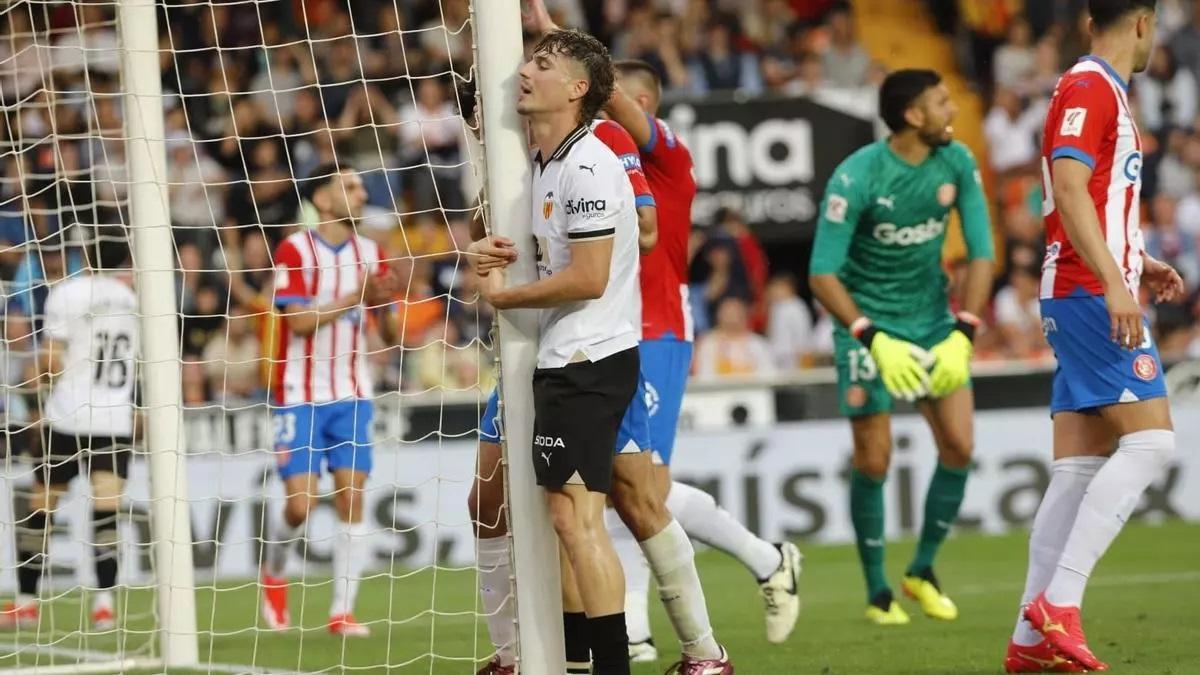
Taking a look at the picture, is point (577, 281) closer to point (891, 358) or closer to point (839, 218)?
point (891, 358)

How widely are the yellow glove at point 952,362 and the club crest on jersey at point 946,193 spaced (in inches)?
22.7

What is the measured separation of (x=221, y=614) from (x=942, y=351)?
4329mm

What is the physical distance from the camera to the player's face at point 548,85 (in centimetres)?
520

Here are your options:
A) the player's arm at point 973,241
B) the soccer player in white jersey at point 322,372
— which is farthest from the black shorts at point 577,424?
the soccer player in white jersey at point 322,372

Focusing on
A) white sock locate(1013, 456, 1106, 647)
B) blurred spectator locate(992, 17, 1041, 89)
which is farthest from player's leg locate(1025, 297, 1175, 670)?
→ blurred spectator locate(992, 17, 1041, 89)

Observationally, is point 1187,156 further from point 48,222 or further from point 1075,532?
point 1075,532

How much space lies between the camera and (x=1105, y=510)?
575 centimetres

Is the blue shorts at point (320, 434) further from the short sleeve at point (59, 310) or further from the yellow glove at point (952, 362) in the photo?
the yellow glove at point (952, 362)

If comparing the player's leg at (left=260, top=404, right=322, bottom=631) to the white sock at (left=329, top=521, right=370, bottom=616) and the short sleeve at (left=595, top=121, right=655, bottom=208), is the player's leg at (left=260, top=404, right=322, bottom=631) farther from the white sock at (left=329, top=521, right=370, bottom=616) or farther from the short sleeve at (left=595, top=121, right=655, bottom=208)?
the short sleeve at (left=595, top=121, right=655, bottom=208)

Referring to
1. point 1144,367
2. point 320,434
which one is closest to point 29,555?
point 320,434

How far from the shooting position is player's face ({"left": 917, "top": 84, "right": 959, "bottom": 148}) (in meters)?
7.82

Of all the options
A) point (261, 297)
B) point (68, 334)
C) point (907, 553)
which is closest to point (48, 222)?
point (261, 297)

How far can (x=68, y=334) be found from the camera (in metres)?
9.17

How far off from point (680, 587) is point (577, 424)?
0.86 m
